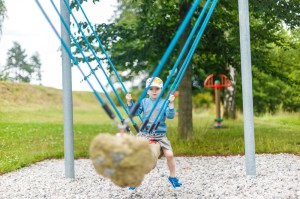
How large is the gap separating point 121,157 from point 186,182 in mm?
2721

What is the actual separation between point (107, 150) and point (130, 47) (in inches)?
280

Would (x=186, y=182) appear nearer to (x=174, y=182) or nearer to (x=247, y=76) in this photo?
(x=174, y=182)

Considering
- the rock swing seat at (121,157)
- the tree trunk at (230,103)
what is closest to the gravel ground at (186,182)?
the rock swing seat at (121,157)

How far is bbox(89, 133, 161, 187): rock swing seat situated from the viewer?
3.27 m

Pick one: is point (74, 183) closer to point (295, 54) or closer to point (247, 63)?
point (247, 63)

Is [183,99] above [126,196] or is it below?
above

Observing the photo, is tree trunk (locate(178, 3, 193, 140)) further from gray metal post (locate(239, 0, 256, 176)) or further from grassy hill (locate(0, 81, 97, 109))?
grassy hill (locate(0, 81, 97, 109))

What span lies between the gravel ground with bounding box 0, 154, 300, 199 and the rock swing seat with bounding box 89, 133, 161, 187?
1653 mm

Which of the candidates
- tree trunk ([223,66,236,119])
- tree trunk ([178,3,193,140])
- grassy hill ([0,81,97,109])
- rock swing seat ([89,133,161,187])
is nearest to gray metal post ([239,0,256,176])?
rock swing seat ([89,133,161,187])

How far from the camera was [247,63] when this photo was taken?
5.85 m

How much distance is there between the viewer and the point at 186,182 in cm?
584

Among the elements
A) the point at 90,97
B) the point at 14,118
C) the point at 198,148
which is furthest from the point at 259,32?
the point at 90,97

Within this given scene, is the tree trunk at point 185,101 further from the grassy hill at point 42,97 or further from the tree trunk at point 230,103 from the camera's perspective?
the grassy hill at point 42,97

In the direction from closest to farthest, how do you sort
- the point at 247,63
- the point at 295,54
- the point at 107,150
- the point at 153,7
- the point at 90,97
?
the point at 107,150 → the point at 247,63 → the point at 153,7 → the point at 295,54 → the point at 90,97
